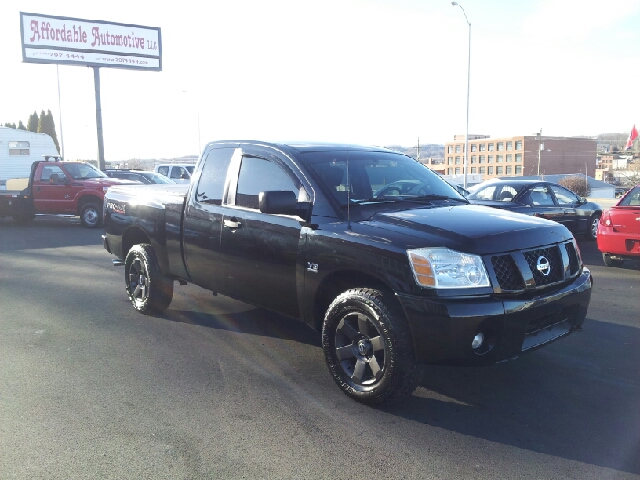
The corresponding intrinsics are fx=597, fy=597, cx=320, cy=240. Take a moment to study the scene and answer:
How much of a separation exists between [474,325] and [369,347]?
2.59 ft

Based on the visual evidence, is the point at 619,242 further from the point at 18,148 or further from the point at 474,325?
the point at 18,148

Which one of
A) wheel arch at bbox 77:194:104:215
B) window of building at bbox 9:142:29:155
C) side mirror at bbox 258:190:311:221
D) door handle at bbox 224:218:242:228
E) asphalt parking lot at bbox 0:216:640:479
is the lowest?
asphalt parking lot at bbox 0:216:640:479

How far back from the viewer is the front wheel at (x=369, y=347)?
12.8 ft

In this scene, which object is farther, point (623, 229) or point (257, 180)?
point (623, 229)

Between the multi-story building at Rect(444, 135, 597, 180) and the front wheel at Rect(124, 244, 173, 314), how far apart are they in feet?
410

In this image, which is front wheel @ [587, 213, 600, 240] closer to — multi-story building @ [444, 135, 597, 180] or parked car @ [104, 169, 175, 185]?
parked car @ [104, 169, 175, 185]

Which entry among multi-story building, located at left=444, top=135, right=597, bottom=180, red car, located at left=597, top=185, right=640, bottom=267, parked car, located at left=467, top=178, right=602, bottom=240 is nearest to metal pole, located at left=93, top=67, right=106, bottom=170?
parked car, located at left=467, top=178, right=602, bottom=240

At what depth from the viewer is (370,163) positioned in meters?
5.23

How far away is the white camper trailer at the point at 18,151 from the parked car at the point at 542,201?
90.1 ft

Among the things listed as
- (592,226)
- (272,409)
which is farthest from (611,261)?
(272,409)

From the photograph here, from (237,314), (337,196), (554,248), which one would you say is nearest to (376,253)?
(337,196)

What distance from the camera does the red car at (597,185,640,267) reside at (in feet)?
28.2

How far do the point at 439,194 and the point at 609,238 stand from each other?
4.86 m

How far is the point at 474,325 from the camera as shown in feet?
12.1
